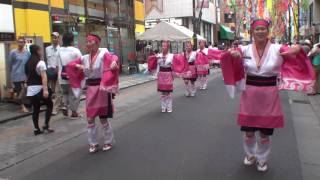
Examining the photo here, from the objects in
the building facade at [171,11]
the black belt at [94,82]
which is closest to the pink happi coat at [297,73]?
the black belt at [94,82]

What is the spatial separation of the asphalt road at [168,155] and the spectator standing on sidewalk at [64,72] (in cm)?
113

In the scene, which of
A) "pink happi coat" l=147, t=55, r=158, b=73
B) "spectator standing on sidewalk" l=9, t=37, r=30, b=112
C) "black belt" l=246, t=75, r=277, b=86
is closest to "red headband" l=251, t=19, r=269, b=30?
"black belt" l=246, t=75, r=277, b=86

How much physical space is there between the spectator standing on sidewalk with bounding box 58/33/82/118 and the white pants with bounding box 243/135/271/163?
5264 millimetres

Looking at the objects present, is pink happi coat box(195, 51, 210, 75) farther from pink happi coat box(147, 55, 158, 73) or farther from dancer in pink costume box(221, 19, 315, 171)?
dancer in pink costume box(221, 19, 315, 171)

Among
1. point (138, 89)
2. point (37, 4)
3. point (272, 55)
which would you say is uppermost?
point (37, 4)

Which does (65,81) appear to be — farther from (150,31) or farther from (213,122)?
(150,31)

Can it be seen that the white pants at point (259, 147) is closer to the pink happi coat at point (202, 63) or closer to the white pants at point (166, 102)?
the white pants at point (166, 102)

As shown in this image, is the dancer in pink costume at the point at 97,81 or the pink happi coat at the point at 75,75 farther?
the pink happi coat at the point at 75,75

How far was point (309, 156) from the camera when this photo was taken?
689cm

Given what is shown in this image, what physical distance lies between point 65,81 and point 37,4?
5712mm

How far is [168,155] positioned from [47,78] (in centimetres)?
480

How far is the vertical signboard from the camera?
1301cm

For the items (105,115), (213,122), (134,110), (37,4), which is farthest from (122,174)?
(37,4)

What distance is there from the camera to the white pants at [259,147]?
19.7 ft
